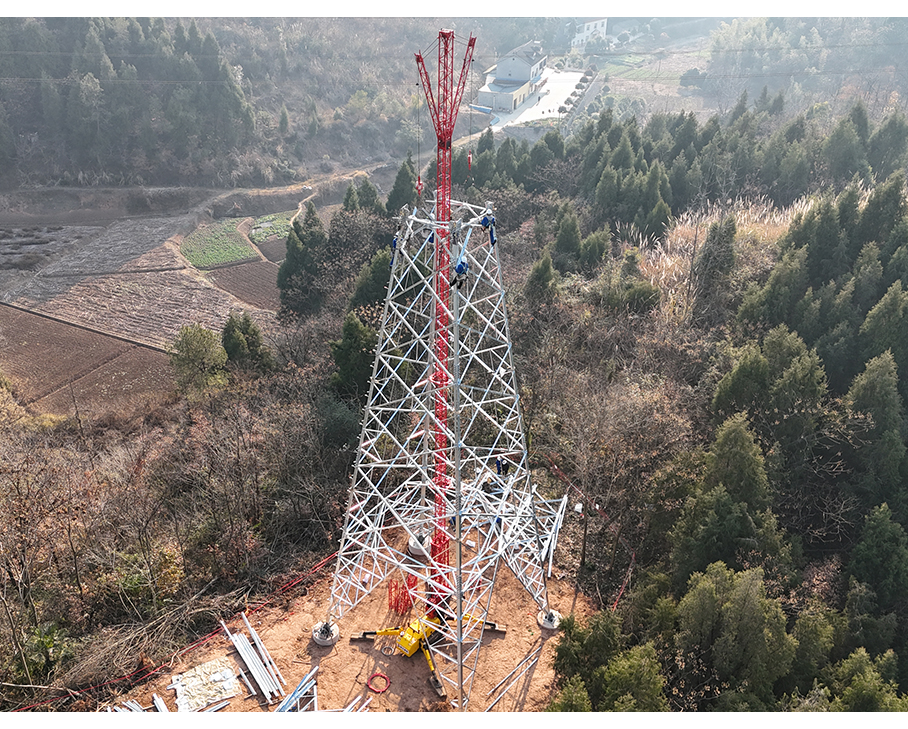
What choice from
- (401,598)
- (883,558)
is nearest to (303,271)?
(401,598)

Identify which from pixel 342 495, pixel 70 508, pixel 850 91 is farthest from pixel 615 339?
pixel 850 91

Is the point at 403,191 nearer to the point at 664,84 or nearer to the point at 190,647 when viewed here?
the point at 190,647

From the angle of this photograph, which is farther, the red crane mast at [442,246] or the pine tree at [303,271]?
the pine tree at [303,271]

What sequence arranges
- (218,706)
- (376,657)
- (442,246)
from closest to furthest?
(442,246) → (218,706) → (376,657)

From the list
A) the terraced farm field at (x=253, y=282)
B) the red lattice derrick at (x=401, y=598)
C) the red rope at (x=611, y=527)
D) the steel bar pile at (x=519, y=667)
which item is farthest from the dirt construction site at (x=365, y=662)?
the terraced farm field at (x=253, y=282)

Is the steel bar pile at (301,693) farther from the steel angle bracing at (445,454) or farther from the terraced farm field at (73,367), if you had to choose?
the terraced farm field at (73,367)

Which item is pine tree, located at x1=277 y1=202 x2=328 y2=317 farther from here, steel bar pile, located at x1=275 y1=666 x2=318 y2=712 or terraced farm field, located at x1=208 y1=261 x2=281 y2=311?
steel bar pile, located at x1=275 y1=666 x2=318 y2=712
